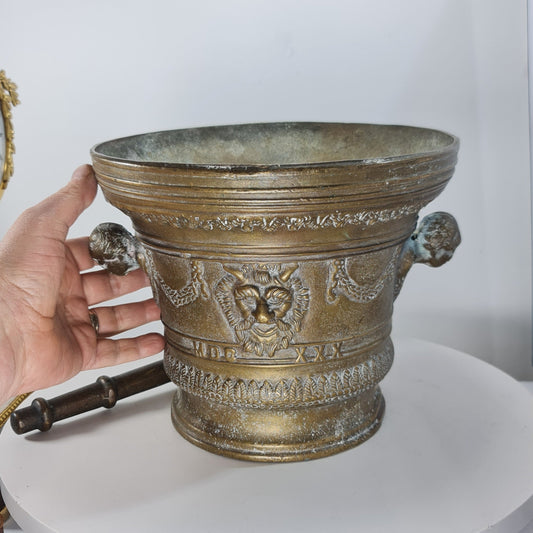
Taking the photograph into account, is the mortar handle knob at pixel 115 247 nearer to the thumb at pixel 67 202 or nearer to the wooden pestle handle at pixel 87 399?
the thumb at pixel 67 202

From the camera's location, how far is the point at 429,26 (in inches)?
73.1

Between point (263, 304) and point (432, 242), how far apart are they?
32 centimetres

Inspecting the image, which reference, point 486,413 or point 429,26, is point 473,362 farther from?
point 429,26

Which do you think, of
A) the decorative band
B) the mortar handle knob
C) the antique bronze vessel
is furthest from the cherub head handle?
the mortar handle knob

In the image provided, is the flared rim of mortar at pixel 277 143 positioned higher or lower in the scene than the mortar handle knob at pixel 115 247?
higher

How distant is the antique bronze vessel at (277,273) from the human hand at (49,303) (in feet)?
0.44

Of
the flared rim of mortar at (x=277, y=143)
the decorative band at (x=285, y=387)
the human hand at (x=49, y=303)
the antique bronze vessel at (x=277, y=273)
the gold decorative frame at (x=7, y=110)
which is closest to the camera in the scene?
the antique bronze vessel at (x=277, y=273)

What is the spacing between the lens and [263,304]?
1.11m

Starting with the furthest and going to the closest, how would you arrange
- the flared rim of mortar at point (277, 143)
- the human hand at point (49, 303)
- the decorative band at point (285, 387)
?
the flared rim of mortar at point (277, 143), the human hand at point (49, 303), the decorative band at point (285, 387)

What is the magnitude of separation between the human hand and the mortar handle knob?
135mm

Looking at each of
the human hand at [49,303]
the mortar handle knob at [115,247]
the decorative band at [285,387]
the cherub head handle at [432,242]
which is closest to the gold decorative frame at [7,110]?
the human hand at [49,303]

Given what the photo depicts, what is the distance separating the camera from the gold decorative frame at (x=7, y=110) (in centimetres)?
166

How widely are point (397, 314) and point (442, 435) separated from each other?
887mm

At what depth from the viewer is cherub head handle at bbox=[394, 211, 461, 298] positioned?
1.25m
